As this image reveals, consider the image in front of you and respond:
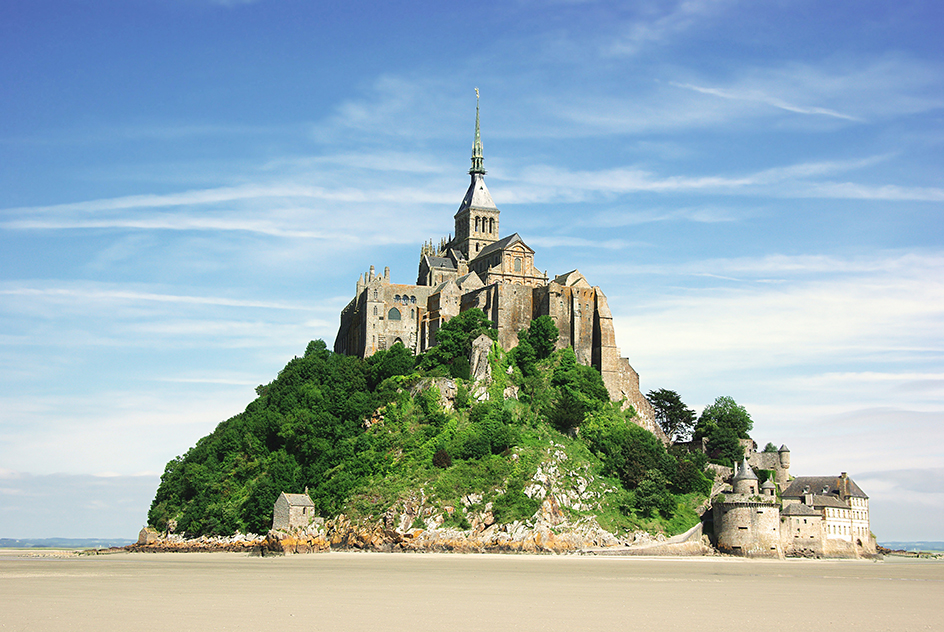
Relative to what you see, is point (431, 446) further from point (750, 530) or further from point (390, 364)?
point (750, 530)

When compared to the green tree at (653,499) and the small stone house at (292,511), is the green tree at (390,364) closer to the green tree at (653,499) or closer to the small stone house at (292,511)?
the small stone house at (292,511)

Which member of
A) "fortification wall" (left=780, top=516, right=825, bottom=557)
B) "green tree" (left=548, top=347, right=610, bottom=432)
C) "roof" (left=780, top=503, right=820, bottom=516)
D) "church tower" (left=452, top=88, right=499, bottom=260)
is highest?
"church tower" (left=452, top=88, right=499, bottom=260)

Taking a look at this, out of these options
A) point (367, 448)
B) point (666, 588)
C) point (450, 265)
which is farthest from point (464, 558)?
point (450, 265)

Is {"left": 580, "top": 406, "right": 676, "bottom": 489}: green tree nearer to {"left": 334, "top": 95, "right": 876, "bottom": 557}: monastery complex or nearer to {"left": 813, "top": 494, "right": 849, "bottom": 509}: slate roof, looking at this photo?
{"left": 334, "top": 95, "right": 876, "bottom": 557}: monastery complex

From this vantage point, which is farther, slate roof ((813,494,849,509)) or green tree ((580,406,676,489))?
slate roof ((813,494,849,509))

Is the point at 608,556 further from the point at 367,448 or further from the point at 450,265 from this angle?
the point at 450,265

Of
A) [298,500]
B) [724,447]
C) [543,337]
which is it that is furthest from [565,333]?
[298,500]

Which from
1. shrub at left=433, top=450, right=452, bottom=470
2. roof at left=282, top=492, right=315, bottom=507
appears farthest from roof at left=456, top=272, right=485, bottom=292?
roof at left=282, top=492, right=315, bottom=507

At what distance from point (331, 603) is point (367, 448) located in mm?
46781

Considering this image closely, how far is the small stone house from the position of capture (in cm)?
6988

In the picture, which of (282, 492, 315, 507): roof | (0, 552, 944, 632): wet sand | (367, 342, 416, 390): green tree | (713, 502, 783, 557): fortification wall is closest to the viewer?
(0, 552, 944, 632): wet sand

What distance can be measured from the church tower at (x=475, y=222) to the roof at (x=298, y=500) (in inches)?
1551

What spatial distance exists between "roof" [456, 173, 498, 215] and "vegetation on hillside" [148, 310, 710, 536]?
2462 centimetres

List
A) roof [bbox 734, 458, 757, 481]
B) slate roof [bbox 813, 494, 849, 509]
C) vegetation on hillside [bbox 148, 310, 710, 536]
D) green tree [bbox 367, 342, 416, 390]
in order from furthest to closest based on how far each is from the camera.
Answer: green tree [bbox 367, 342, 416, 390], slate roof [bbox 813, 494, 849, 509], vegetation on hillside [bbox 148, 310, 710, 536], roof [bbox 734, 458, 757, 481]
